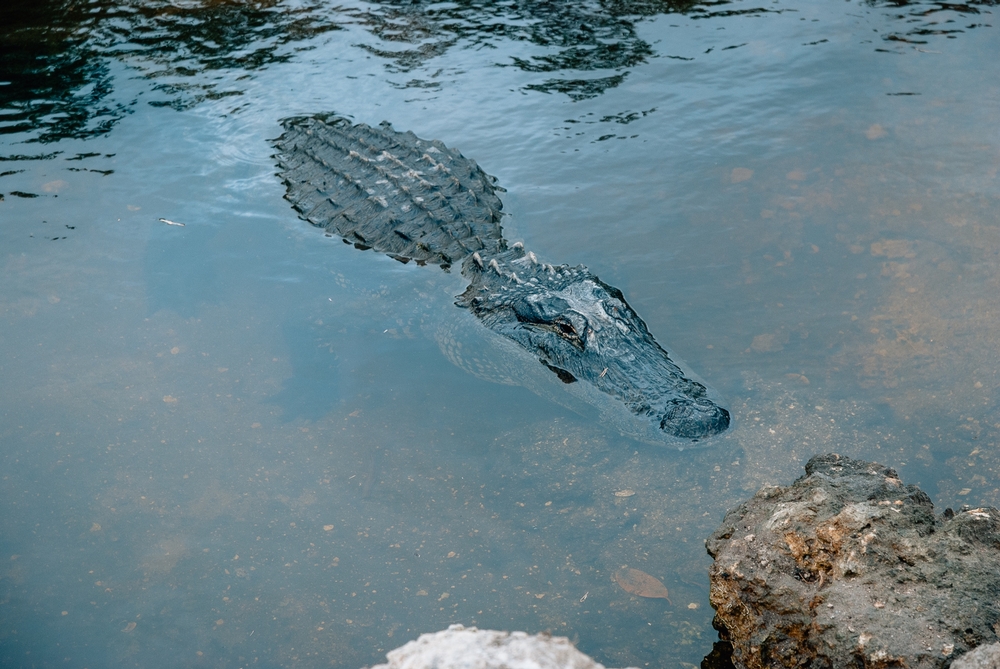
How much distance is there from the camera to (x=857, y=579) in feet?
8.77

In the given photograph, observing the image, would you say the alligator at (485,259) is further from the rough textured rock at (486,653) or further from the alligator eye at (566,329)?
Result: the rough textured rock at (486,653)

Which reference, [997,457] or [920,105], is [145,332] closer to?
[997,457]

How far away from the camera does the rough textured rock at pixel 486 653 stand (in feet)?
6.69

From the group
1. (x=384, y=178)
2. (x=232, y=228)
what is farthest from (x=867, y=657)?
(x=232, y=228)

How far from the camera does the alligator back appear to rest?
6473 mm

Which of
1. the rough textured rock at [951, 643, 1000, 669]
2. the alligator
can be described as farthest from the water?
the rough textured rock at [951, 643, 1000, 669]

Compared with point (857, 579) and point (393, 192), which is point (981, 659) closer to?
point (857, 579)

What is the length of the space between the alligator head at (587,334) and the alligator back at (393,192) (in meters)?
0.47

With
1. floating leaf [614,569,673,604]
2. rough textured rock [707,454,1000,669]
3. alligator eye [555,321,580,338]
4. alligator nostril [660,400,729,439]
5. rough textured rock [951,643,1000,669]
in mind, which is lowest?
floating leaf [614,569,673,604]

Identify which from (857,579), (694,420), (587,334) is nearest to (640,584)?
(694,420)

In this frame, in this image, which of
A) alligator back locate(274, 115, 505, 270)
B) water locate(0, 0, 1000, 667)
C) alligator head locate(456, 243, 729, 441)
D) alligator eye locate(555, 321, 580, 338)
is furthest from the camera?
alligator back locate(274, 115, 505, 270)

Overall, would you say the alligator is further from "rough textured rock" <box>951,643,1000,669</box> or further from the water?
"rough textured rock" <box>951,643,1000,669</box>

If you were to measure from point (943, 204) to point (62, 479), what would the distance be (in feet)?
22.9

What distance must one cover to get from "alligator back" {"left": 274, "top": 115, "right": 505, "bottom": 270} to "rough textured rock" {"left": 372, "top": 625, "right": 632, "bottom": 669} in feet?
14.3
